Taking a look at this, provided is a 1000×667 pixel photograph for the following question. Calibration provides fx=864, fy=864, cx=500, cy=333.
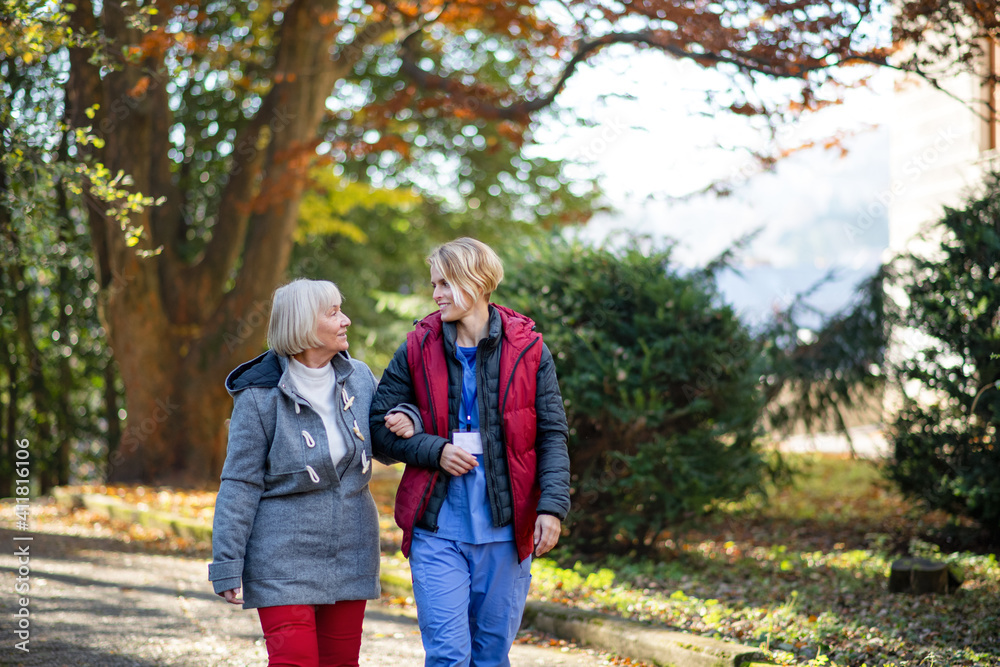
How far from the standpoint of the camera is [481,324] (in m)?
3.35

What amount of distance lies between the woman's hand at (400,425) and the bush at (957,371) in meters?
4.84

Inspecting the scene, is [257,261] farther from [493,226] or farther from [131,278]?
[493,226]

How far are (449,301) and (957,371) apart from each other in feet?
16.4

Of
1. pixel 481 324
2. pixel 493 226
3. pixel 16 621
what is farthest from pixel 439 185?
pixel 481 324

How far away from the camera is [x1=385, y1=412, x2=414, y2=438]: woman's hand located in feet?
10.4

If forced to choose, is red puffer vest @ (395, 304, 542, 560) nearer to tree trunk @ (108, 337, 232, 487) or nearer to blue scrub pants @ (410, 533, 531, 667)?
blue scrub pants @ (410, 533, 531, 667)

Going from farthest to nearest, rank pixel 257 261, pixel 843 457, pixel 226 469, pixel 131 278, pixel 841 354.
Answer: pixel 843 457 < pixel 257 261 < pixel 131 278 < pixel 841 354 < pixel 226 469

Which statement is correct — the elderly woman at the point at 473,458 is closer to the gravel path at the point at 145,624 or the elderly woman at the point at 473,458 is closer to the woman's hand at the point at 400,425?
the woman's hand at the point at 400,425

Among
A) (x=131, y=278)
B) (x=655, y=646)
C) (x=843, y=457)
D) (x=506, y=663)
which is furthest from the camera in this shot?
(x=843, y=457)

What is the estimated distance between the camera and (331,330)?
10.4 feet

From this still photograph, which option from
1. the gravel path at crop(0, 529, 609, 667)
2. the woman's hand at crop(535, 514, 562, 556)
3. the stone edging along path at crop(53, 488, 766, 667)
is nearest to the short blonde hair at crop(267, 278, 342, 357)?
the woman's hand at crop(535, 514, 562, 556)

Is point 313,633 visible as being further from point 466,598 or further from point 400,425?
point 400,425

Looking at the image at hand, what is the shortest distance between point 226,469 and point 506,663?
1277 millimetres

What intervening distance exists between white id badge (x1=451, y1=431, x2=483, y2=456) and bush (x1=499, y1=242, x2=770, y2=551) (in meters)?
3.09
